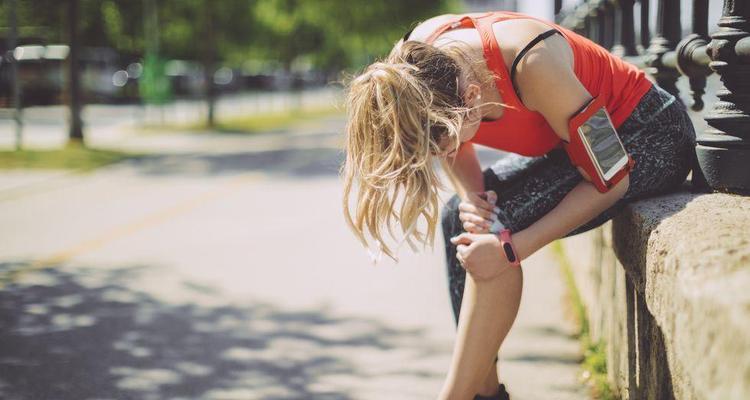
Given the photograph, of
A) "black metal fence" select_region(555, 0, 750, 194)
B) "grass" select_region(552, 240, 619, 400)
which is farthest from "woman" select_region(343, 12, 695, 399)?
"grass" select_region(552, 240, 619, 400)

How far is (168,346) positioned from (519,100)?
250 centimetres

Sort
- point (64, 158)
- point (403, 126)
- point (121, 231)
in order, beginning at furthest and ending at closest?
1. point (64, 158)
2. point (121, 231)
3. point (403, 126)

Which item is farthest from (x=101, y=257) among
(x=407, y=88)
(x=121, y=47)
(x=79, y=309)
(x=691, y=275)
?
(x=121, y=47)

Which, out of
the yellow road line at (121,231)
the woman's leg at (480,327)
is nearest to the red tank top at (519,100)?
the woman's leg at (480,327)

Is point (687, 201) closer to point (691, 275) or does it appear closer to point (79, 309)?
point (691, 275)

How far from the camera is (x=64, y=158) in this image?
44.9ft

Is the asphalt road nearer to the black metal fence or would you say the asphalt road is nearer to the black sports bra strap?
the black sports bra strap

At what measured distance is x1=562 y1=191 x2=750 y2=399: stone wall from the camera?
4.83 ft

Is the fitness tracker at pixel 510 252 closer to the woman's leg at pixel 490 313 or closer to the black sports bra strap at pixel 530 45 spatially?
the woman's leg at pixel 490 313

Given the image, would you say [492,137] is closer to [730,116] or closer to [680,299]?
[730,116]

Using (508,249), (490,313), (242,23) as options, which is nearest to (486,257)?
(508,249)

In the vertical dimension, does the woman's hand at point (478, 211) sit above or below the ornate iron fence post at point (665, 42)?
below

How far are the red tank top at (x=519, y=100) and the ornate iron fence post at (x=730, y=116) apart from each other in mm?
253

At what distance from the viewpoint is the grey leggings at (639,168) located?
108 inches
